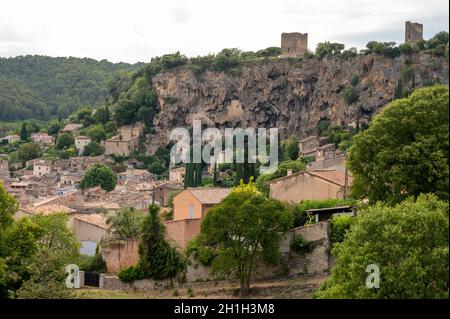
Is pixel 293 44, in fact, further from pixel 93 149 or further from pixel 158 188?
pixel 158 188

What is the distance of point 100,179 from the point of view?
7600 centimetres

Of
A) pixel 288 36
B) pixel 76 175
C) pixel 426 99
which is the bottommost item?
pixel 76 175

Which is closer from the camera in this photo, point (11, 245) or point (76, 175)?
point (11, 245)

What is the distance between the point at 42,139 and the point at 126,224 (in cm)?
7685

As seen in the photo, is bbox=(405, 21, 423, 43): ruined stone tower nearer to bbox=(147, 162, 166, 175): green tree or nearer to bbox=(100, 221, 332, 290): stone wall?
bbox=(147, 162, 166, 175): green tree

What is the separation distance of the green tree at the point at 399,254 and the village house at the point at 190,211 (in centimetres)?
1339

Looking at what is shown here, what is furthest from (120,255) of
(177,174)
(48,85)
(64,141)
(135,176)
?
(48,85)

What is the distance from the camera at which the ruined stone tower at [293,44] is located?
333 feet

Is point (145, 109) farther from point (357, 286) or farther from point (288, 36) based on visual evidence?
point (357, 286)

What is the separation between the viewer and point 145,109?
104312 mm

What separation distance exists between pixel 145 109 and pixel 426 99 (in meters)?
78.8

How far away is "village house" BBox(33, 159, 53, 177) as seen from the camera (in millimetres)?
90812

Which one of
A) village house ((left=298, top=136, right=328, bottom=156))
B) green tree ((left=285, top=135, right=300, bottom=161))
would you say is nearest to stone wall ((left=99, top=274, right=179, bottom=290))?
green tree ((left=285, top=135, right=300, bottom=161))
